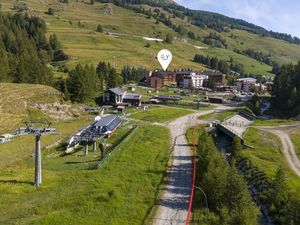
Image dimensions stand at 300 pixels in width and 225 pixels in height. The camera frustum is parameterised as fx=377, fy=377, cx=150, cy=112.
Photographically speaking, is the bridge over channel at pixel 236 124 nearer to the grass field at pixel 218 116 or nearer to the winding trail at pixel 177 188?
the grass field at pixel 218 116

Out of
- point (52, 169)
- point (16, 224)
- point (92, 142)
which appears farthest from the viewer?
point (92, 142)

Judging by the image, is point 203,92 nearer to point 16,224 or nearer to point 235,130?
point 235,130

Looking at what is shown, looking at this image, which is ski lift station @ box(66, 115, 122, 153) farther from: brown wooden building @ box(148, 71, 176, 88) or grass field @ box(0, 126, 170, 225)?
brown wooden building @ box(148, 71, 176, 88)

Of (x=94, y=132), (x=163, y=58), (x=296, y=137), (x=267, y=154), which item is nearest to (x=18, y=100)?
(x=94, y=132)

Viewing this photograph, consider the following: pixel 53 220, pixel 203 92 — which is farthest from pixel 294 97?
pixel 53 220

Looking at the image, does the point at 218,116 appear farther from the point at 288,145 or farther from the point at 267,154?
the point at 267,154

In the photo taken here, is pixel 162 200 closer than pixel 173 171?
Yes
